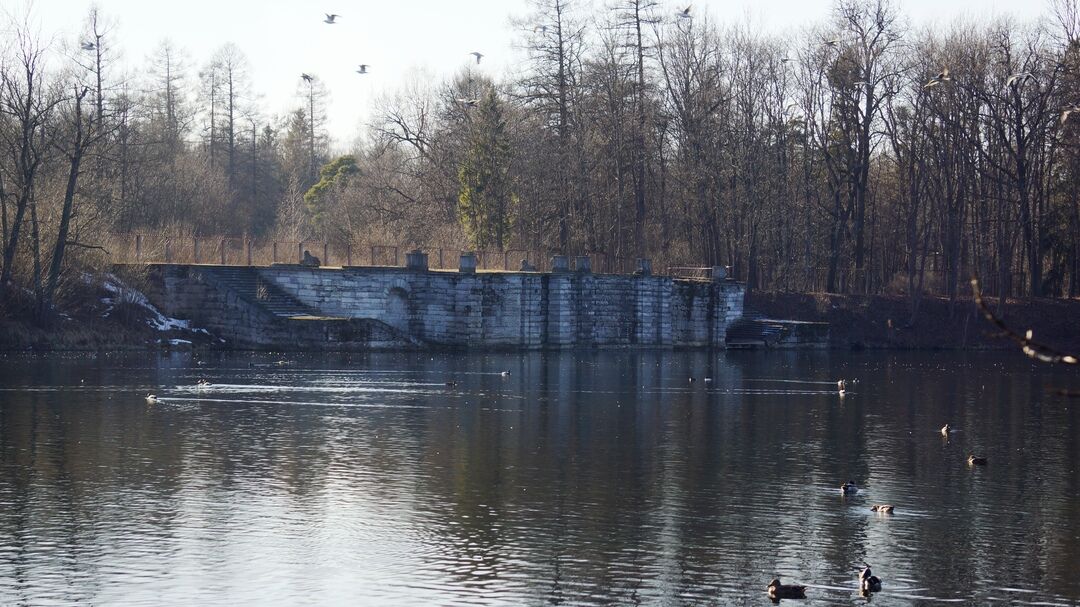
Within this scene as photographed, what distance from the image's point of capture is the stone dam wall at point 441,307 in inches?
2074

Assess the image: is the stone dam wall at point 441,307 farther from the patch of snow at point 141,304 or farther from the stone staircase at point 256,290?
the patch of snow at point 141,304

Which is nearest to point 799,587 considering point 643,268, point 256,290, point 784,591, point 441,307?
point 784,591

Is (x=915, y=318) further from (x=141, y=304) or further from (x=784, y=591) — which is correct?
(x=784, y=591)

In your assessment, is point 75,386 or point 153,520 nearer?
point 153,520

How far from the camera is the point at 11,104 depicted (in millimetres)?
49656

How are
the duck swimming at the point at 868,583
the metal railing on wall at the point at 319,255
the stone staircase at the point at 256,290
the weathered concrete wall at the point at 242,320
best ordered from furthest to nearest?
1. the metal railing on wall at the point at 319,255
2. the stone staircase at the point at 256,290
3. the weathered concrete wall at the point at 242,320
4. the duck swimming at the point at 868,583

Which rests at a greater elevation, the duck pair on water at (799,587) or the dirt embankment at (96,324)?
the dirt embankment at (96,324)

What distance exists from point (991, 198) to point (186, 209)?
1793 inches

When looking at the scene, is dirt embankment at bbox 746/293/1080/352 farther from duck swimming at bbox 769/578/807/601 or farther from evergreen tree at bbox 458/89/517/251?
duck swimming at bbox 769/578/807/601

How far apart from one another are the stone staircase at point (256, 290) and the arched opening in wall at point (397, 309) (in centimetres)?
330

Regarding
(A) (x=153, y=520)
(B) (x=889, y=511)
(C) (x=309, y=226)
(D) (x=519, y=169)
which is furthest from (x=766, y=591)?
(C) (x=309, y=226)

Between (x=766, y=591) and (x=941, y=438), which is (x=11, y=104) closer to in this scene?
(x=941, y=438)

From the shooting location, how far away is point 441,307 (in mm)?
56438

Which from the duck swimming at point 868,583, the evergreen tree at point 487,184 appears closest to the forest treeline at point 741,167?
the evergreen tree at point 487,184
